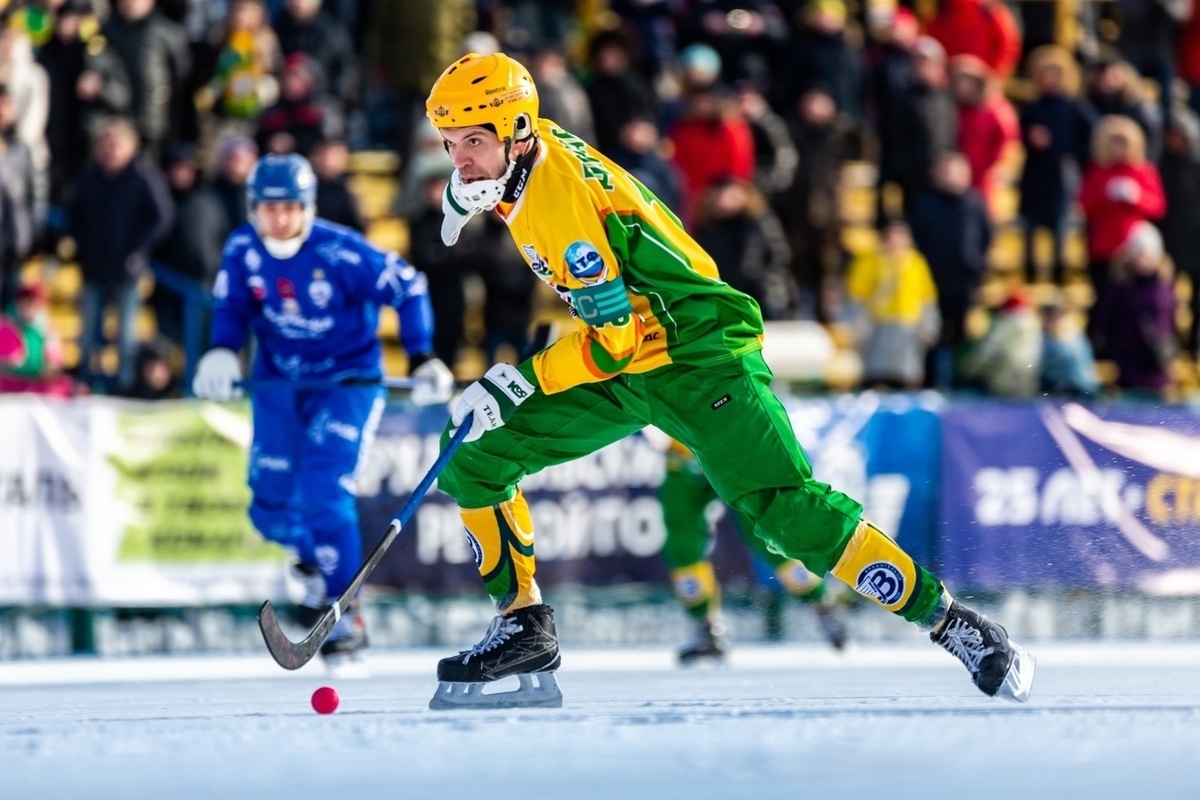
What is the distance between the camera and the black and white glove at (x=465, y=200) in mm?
5578

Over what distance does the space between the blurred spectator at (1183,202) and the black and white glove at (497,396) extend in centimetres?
752

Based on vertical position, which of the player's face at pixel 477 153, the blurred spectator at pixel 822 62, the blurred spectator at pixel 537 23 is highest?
the blurred spectator at pixel 537 23

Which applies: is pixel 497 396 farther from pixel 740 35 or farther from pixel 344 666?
pixel 740 35

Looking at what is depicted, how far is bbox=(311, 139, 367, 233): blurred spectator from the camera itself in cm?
1074

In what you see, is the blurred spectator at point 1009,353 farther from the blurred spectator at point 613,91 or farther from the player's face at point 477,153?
the player's face at point 477,153

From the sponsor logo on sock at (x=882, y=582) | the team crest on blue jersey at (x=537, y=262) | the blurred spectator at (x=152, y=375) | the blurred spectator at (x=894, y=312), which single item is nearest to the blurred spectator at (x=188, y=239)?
the blurred spectator at (x=152, y=375)

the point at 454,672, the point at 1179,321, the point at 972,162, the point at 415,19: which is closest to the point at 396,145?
the point at 415,19

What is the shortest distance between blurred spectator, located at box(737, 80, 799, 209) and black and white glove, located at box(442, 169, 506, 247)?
6422mm

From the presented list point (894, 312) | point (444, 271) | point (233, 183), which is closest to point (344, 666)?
point (444, 271)

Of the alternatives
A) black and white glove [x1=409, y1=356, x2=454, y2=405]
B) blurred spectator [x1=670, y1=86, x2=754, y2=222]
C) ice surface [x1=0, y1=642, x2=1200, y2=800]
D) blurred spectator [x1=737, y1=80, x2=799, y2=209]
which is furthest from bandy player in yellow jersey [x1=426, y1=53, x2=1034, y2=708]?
blurred spectator [x1=737, y1=80, x2=799, y2=209]

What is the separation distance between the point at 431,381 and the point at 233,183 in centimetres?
375

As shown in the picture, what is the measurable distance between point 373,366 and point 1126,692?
309cm

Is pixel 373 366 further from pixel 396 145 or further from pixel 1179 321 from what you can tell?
pixel 1179 321

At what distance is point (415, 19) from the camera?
12078mm
